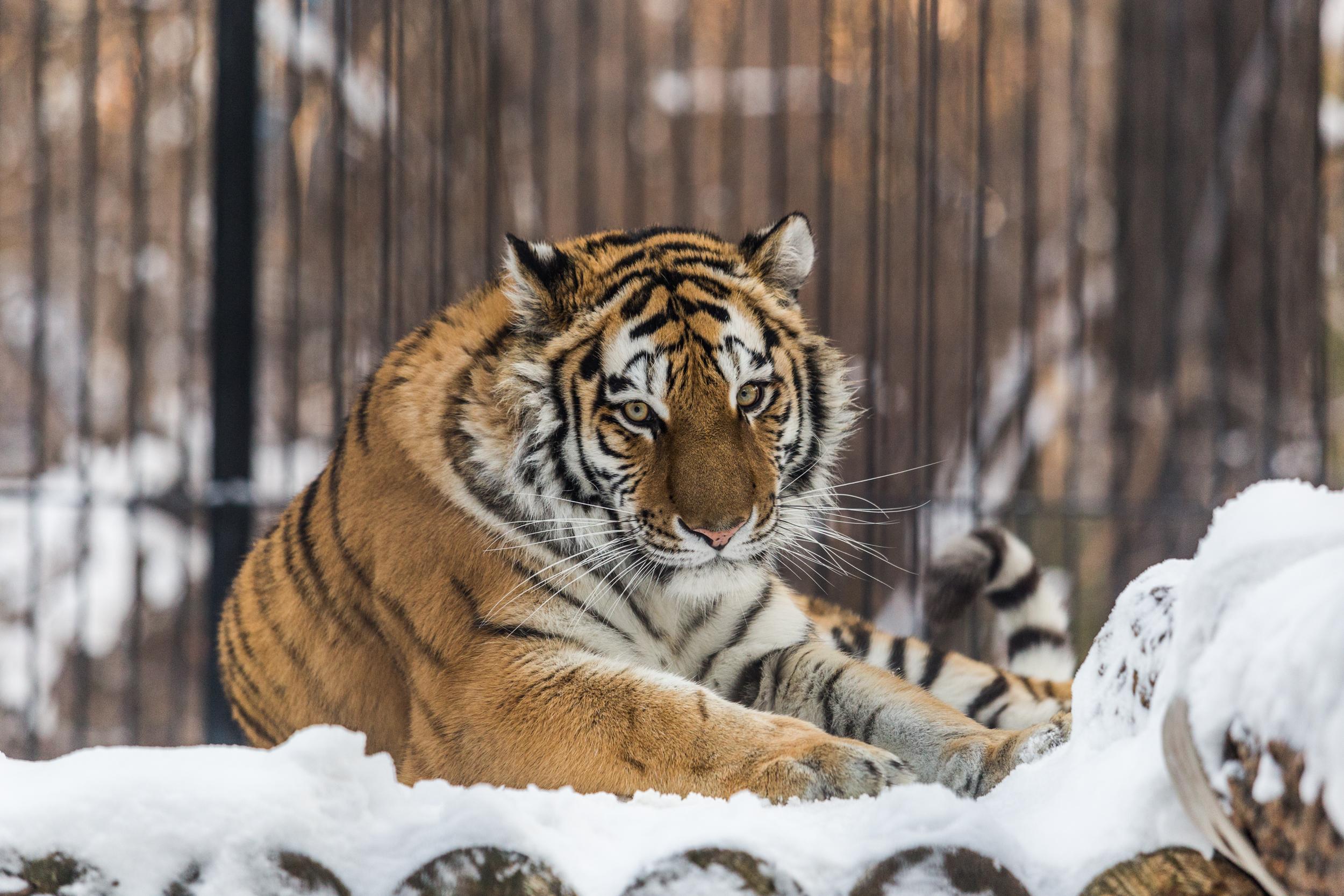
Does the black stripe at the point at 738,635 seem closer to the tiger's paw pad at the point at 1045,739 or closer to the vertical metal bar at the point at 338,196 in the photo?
the tiger's paw pad at the point at 1045,739

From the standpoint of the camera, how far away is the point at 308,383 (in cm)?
543

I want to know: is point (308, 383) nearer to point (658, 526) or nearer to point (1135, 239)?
point (1135, 239)

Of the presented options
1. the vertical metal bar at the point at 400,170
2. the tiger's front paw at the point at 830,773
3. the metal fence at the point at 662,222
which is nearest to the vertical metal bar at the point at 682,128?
the metal fence at the point at 662,222

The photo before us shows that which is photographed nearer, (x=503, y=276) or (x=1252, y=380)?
(x=503, y=276)

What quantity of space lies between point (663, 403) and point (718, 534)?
0.18m

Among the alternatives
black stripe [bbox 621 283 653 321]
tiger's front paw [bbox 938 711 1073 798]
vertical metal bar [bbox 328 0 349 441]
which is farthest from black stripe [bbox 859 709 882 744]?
vertical metal bar [bbox 328 0 349 441]

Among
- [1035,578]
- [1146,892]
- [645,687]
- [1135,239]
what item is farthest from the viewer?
[1135,239]

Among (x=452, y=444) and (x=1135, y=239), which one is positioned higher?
(x=1135, y=239)

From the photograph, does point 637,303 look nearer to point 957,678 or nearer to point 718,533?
point 718,533

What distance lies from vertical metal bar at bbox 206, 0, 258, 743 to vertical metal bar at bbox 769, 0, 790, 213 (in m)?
1.35

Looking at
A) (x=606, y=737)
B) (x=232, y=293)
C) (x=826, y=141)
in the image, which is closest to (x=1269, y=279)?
(x=826, y=141)

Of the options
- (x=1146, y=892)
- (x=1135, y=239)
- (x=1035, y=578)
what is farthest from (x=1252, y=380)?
(x=1146, y=892)

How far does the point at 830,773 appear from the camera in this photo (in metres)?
1.08

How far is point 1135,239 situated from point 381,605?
3407 millimetres
